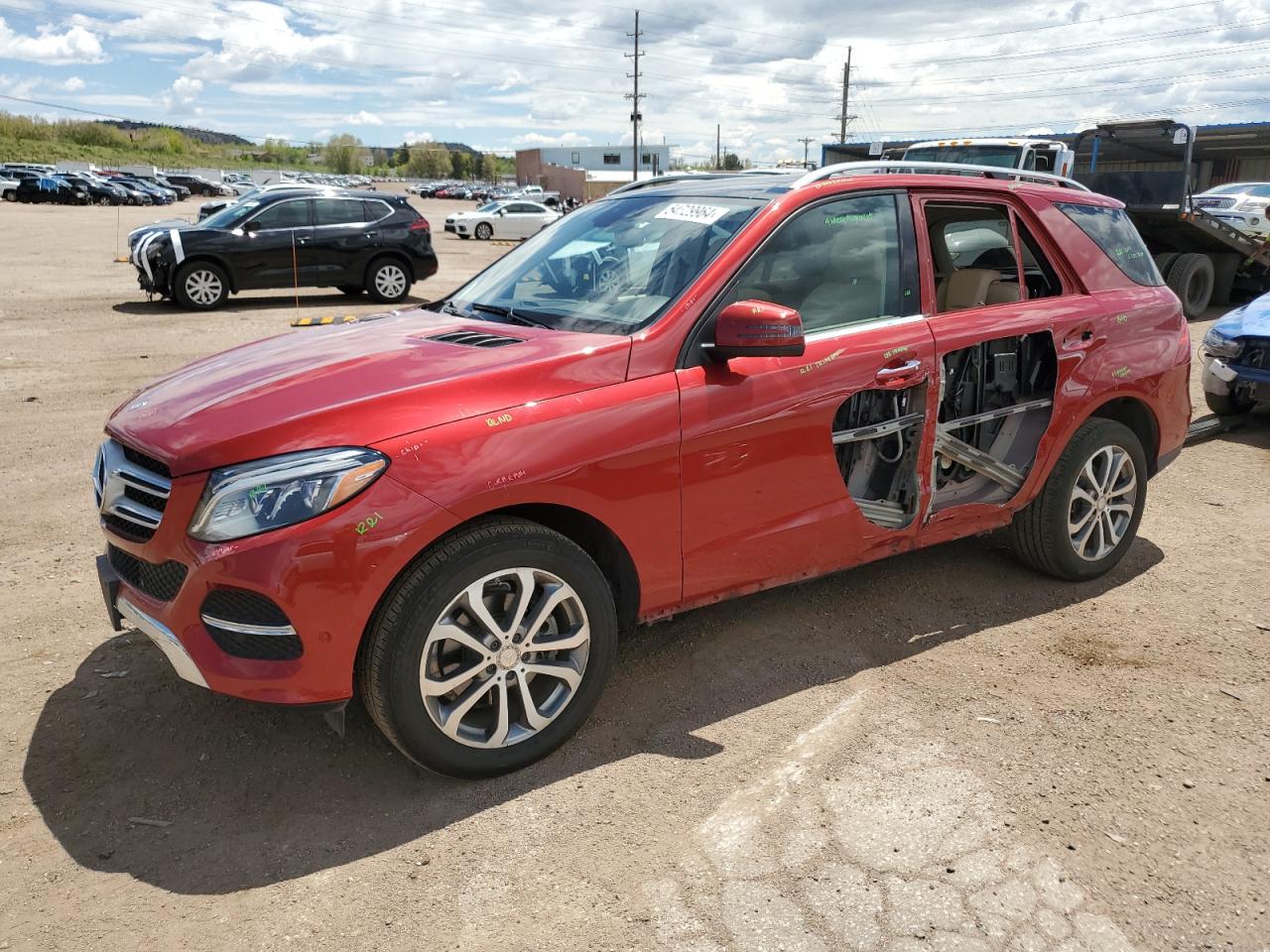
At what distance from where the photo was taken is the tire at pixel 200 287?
13.5 meters

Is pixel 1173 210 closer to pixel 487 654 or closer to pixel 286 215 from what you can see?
pixel 286 215

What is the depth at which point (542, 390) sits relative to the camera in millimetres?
2986

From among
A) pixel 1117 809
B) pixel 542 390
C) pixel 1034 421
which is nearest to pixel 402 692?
pixel 542 390

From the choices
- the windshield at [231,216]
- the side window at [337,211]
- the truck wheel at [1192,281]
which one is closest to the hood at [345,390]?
the windshield at [231,216]

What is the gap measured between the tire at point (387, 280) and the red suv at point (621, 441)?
1136cm

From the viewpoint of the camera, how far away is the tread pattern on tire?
2.73 meters

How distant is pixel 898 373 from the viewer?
3672 mm

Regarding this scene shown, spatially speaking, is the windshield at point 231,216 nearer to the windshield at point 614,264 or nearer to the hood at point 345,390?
the windshield at point 614,264

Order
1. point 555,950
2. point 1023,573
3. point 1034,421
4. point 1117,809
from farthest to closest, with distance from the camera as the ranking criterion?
point 1023,573, point 1034,421, point 1117,809, point 555,950

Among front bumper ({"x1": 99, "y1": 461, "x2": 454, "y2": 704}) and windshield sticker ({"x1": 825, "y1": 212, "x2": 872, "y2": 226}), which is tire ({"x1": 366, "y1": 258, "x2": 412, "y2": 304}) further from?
front bumper ({"x1": 99, "y1": 461, "x2": 454, "y2": 704})

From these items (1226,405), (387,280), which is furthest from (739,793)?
(387,280)

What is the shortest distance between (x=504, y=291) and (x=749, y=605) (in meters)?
1.74

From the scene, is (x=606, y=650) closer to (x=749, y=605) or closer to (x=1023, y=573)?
(x=749, y=605)

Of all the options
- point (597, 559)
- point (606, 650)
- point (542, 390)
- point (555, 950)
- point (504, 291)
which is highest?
point (504, 291)
